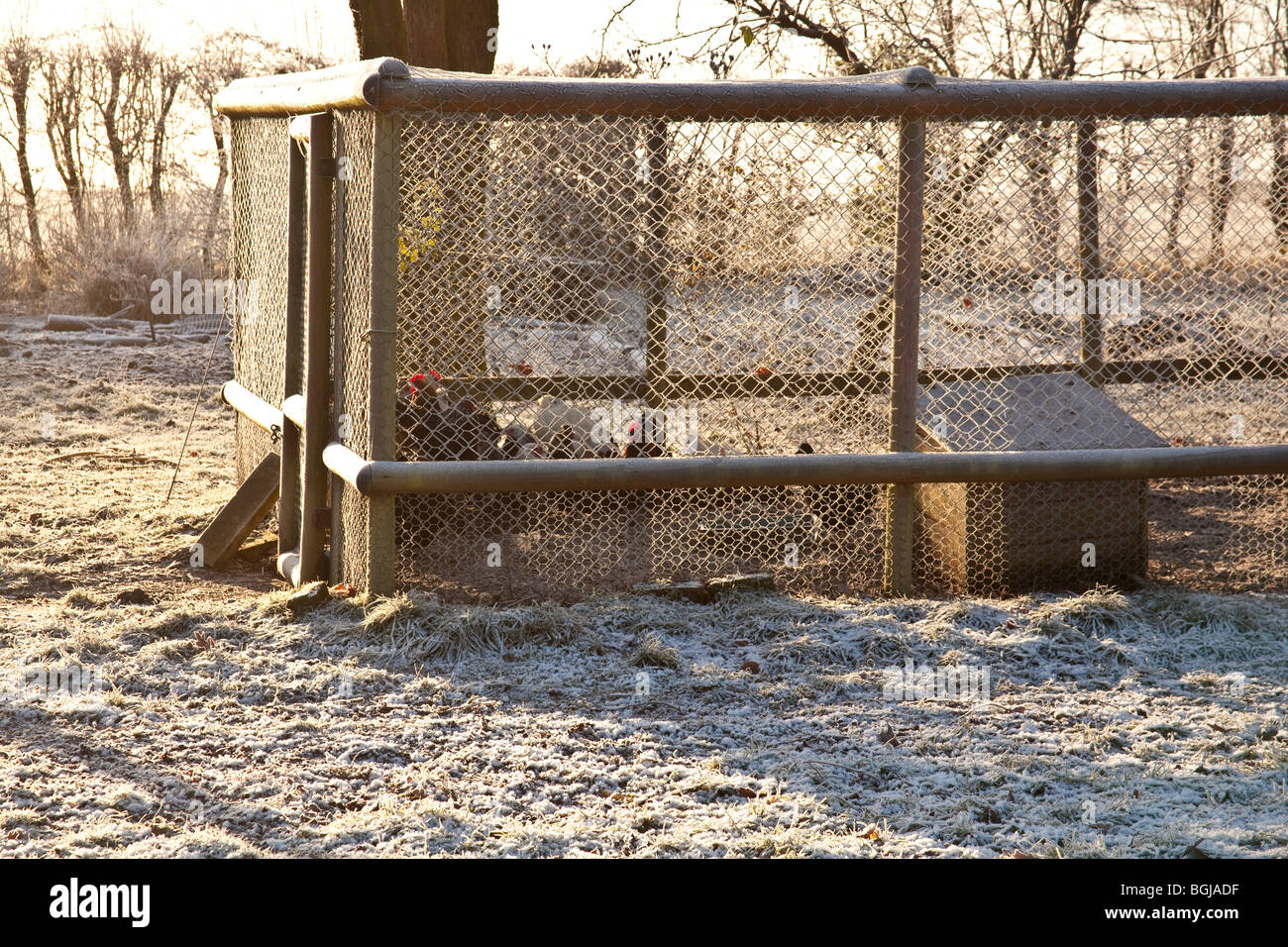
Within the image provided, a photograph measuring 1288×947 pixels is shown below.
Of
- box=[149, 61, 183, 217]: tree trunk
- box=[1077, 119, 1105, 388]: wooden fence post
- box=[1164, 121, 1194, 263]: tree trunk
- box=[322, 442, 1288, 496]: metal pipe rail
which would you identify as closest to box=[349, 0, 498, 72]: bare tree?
box=[322, 442, 1288, 496]: metal pipe rail

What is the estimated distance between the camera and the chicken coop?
5.04 metres

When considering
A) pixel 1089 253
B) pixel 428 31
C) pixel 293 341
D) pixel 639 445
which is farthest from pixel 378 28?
pixel 1089 253

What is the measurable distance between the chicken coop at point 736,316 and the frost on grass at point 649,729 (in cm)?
46

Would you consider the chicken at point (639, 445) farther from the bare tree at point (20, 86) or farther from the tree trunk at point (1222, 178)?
the bare tree at point (20, 86)

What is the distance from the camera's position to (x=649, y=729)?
415cm

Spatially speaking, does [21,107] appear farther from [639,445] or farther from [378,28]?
[639,445]

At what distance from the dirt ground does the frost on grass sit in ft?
0.04

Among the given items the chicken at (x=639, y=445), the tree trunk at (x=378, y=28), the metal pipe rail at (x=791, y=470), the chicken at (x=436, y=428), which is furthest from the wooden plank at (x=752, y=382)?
the tree trunk at (x=378, y=28)

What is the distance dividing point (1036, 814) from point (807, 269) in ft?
10.3

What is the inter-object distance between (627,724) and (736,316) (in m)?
2.50

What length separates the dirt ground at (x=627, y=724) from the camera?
343 centimetres

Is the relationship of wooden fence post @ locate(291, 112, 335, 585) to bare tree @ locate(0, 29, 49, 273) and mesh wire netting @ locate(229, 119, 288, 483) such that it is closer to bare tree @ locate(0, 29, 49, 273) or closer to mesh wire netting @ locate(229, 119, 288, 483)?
mesh wire netting @ locate(229, 119, 288, 483)
